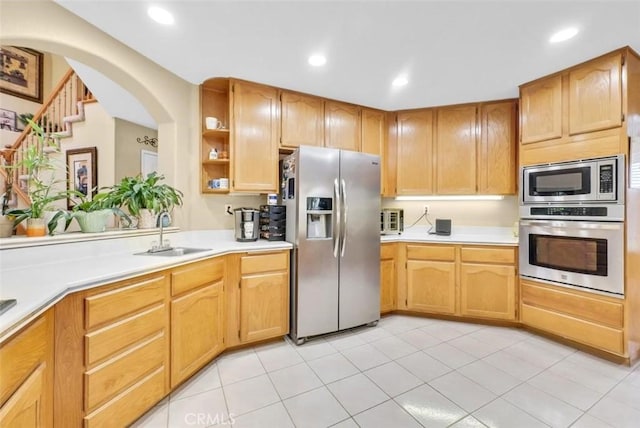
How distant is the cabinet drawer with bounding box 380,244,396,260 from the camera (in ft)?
9.62

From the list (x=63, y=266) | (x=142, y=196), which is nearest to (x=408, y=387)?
(x=63, y=266)

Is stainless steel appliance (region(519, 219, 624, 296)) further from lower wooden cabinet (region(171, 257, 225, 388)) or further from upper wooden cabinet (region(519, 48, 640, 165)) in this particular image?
lower wooden cabinet (region(171, 257, 225, 388))

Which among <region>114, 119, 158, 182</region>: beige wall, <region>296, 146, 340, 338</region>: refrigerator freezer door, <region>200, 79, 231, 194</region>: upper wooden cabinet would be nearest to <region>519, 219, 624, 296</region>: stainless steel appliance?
<region>296, 146, 340, 338</region>: refrigerator freezer door

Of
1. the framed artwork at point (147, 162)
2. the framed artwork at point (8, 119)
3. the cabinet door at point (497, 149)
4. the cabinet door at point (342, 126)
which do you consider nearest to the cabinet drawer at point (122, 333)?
the cabinet door at point (342, 126)

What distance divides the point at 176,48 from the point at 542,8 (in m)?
2.44

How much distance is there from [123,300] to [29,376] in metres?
0.45

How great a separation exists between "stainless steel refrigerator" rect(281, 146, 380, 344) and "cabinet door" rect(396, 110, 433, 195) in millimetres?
722

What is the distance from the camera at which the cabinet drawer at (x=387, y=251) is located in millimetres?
2932

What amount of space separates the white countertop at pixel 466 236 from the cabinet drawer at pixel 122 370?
2.17 metres

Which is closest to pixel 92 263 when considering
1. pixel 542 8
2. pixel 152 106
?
pixel 152 106

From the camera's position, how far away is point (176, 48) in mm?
2043

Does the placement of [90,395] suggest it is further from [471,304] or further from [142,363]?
[471,304]

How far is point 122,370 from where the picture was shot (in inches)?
54.4

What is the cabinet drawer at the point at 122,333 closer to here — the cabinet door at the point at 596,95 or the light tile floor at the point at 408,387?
the light tile floor at the point at 408,387
